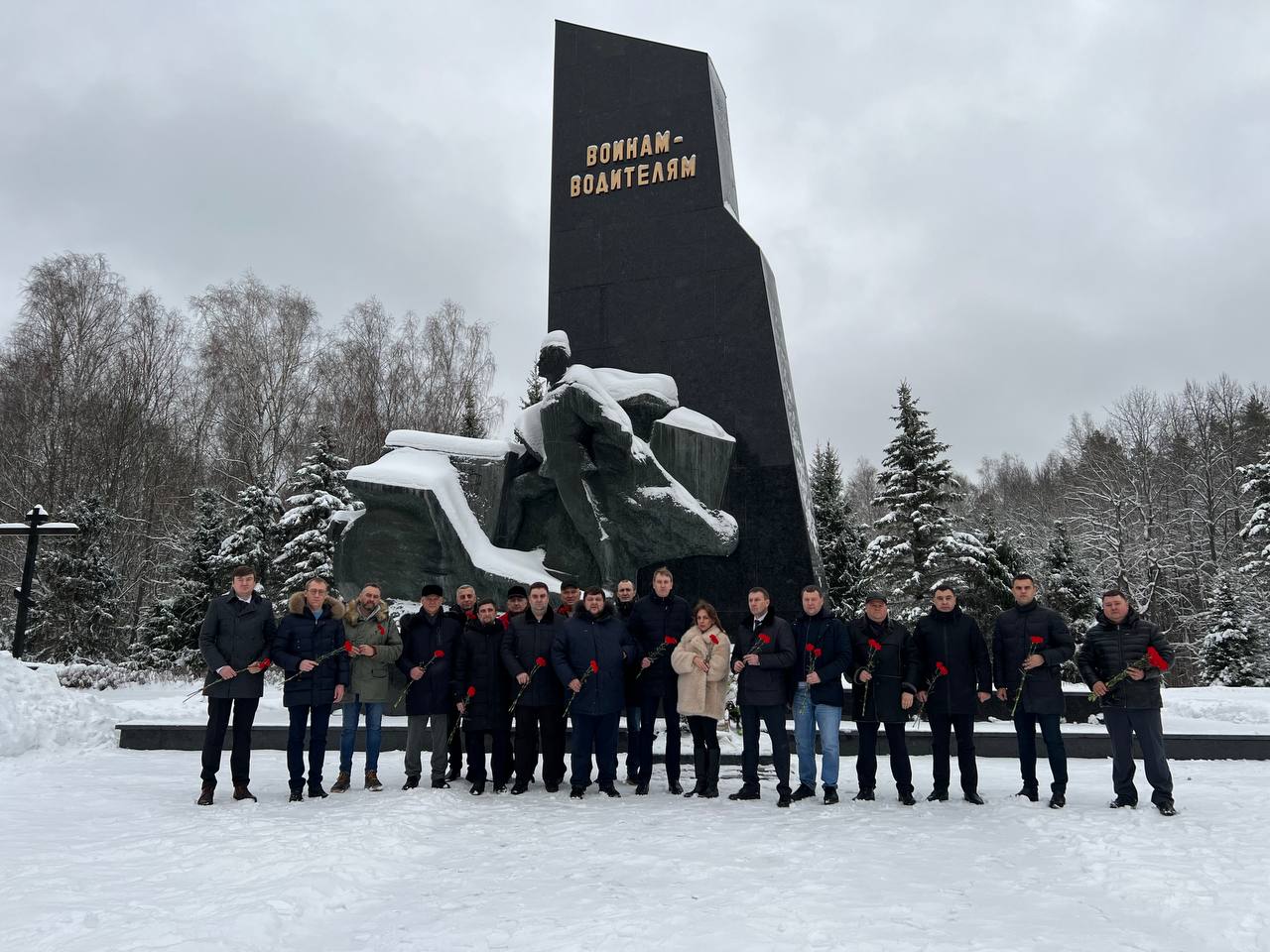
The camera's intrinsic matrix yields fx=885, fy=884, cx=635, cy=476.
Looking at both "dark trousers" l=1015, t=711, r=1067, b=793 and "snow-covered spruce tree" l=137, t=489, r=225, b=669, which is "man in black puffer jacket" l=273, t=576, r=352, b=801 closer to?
"dark trousers" l=1015, t=711, r=1067, b=793

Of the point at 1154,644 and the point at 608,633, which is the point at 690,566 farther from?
the point at 1154,644

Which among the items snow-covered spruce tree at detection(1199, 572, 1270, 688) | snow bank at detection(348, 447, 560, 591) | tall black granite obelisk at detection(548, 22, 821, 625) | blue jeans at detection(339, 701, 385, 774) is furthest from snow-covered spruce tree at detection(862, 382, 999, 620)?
blue jeans at detection(339, 701, 385, 774)

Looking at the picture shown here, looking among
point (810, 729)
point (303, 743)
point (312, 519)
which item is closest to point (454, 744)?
point (303, 743)

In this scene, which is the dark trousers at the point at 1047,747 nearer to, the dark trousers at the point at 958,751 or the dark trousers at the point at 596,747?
the dark trousers at the point at 958,751

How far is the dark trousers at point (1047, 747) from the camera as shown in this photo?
5.32 metres

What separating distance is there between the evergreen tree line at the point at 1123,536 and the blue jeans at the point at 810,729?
11327 mm

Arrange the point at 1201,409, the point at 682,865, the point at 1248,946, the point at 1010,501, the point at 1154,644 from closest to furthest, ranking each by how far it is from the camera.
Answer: the point at 1248,946, the point at 682,865, the point at 1154,644, the point at 1201,409, the point at 1010,501

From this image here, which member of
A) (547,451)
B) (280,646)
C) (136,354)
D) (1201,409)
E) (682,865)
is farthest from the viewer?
(1201,409)

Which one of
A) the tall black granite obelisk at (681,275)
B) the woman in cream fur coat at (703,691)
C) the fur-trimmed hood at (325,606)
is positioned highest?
the tall black granite obelisk at (681,275)

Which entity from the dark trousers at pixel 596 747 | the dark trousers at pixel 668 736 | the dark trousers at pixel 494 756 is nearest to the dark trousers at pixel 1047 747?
the dark trousers at pixel 668 736

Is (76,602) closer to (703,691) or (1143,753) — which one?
(703,691)

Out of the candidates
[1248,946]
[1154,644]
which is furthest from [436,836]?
[1154,644]

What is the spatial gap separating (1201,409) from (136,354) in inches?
1319

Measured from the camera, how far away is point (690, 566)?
9492 mm
